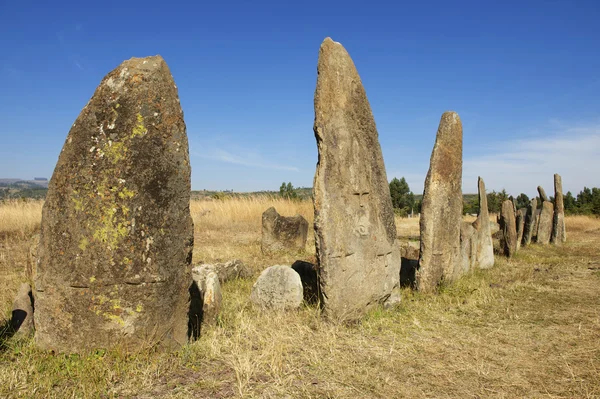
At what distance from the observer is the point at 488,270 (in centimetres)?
963

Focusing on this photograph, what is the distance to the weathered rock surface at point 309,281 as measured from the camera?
646 cm

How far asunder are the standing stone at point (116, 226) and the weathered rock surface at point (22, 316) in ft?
1.74

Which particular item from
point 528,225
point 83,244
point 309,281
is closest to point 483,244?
point 309,281

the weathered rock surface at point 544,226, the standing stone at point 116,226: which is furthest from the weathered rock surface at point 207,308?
the weathered rock surface at point 544,226

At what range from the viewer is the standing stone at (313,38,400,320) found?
544cm

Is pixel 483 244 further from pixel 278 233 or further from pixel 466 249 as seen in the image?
pixel 278 233

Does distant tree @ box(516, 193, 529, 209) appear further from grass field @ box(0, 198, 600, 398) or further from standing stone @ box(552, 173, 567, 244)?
grass field @ box(0, 198, 600, 398)

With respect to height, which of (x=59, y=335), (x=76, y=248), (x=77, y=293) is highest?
(x=76, y=248)

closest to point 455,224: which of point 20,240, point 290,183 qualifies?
point 20,240

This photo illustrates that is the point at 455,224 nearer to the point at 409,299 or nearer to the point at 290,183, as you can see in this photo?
the point at 409,299

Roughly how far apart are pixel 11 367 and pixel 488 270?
8.87m

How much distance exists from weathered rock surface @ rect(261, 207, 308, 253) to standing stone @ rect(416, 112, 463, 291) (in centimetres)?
470

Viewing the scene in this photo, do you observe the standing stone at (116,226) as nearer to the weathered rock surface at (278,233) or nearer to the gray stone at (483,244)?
the weathered rock surface at (278,233)

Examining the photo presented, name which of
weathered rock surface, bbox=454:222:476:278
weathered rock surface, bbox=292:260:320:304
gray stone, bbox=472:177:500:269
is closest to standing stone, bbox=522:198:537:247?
gray stone, bbox=472:177:500:269
